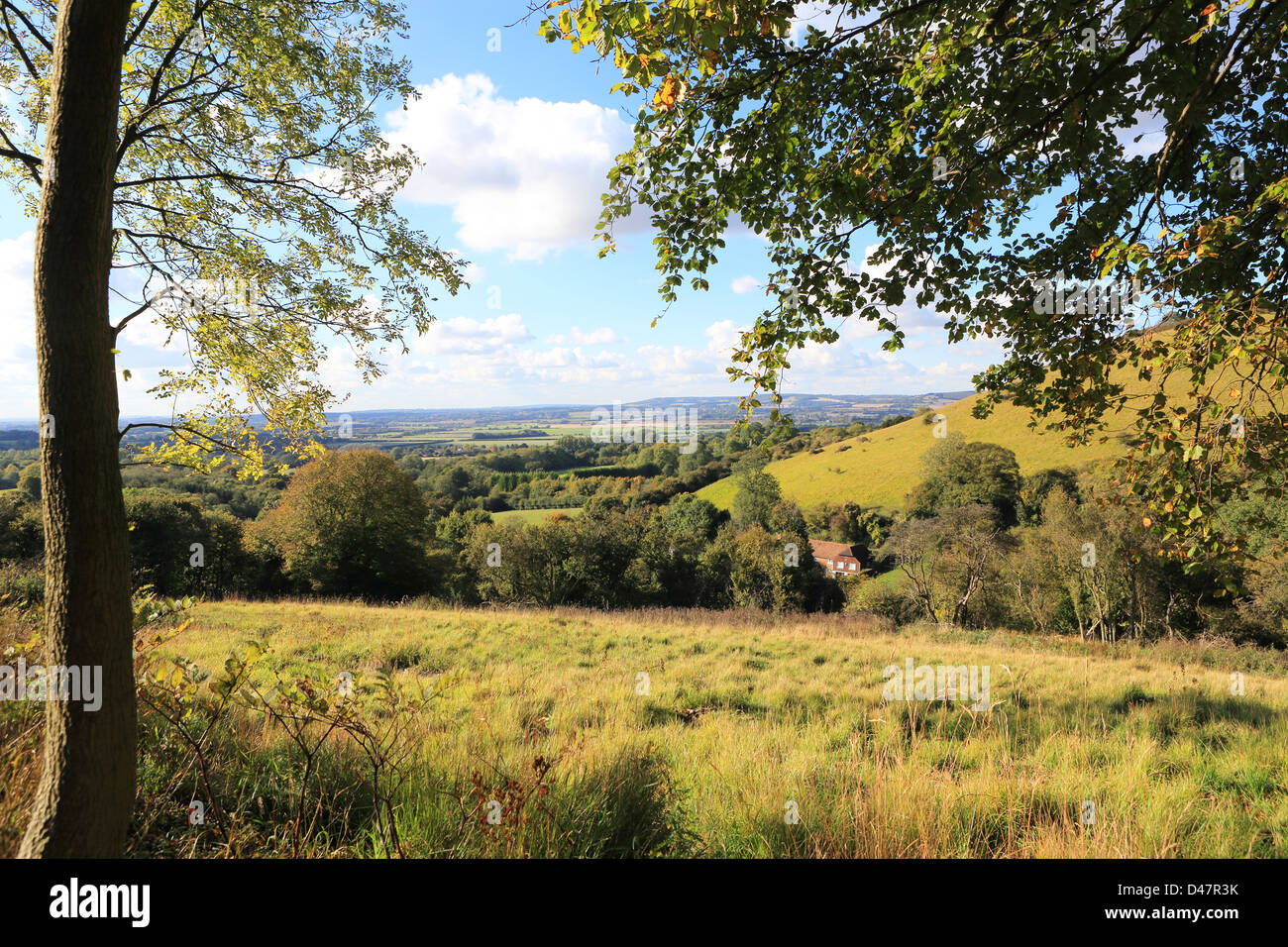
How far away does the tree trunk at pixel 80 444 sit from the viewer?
2184 mm

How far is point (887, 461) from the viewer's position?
66.7m

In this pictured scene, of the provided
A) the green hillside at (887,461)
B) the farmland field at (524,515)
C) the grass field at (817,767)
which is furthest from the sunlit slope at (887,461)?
the grass field at (817,767)

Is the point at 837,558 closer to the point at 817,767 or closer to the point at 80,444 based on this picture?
the point at 817,767

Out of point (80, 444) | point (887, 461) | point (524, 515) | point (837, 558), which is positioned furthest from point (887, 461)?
point (80, 444)

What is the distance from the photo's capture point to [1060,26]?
12.6 ft


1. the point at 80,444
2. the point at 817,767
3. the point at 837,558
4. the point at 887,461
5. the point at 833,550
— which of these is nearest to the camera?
the point at 80,444

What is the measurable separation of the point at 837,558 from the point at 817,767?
162 ft

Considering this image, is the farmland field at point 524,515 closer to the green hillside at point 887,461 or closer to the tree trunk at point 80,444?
the green hillside at point 887,461

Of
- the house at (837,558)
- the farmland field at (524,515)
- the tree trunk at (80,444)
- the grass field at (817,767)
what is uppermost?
the tree trunk at (80,444)

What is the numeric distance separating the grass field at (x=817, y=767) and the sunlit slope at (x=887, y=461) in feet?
175

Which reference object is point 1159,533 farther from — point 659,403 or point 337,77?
point 659,403

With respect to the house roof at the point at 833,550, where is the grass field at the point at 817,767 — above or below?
above

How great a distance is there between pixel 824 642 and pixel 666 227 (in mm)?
12191
